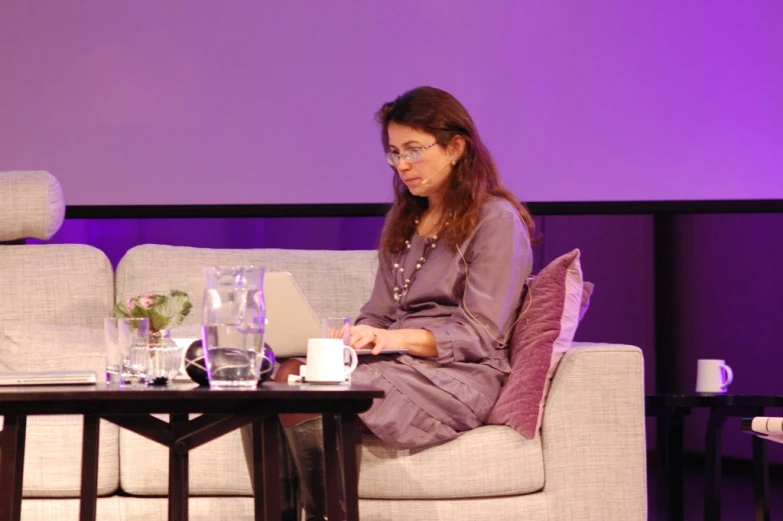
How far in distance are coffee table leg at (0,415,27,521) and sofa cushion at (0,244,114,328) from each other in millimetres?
1378

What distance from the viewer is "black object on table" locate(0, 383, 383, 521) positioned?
137 cm

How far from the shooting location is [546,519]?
7.15ft

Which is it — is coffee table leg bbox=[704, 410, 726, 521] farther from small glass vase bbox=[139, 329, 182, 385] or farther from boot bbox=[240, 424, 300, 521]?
small glass vase bbox=[139, 329, 182, 385]

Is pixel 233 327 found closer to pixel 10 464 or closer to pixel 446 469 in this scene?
pixel 10 464

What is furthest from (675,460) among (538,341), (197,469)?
(197,469)

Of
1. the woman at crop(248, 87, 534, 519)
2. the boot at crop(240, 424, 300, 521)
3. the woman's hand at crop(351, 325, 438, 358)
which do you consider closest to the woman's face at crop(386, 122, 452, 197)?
the woman at crop(248, 87, 534, 519)

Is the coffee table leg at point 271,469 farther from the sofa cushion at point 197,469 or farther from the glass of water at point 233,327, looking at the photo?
the sofa cushion at point 197,469

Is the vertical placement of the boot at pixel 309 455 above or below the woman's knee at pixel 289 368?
below

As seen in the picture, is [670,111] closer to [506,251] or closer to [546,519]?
[506,251]

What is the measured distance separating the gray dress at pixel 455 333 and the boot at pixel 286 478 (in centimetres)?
24

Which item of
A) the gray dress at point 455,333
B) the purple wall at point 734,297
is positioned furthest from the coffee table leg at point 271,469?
the purple wall at point 734,297

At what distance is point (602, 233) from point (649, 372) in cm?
55

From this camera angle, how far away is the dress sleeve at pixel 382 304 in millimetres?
2553

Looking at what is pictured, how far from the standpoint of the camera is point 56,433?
236 centimetres
